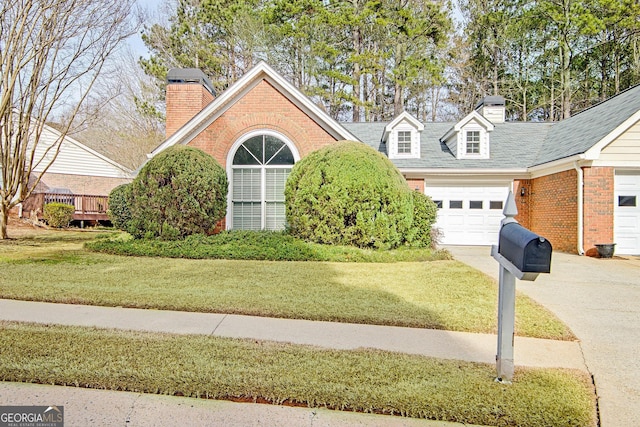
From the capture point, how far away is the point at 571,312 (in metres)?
5.06

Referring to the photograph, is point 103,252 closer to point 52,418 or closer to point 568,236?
point 52,418

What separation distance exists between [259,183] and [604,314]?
9582mm

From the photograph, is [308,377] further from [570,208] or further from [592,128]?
[592,128]

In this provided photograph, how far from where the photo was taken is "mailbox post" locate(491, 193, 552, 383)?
7.59ft

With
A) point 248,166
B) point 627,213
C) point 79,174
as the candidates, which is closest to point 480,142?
point 627,213

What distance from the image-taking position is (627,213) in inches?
419

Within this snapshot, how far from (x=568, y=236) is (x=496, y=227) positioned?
105 inches

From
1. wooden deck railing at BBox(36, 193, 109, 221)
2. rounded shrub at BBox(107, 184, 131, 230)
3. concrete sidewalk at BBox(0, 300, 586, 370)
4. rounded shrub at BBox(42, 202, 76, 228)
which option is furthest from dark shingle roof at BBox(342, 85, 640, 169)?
wooden deck railing at BBox(36, 193, 109, 221)

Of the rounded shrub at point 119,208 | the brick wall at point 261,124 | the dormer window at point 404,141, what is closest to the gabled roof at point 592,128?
the dormer window at point 404,141

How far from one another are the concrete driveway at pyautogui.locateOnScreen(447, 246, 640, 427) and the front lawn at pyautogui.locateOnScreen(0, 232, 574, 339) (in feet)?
1.34

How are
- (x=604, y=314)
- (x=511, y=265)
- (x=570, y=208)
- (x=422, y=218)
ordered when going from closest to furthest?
(x=511, y=265) < (x=604, y=314) < (x=422, y=218) < (x=570, y=208)

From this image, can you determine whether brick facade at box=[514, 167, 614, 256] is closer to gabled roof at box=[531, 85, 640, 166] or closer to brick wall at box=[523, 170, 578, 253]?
brick wall at box=[523, 170, 578, 253]

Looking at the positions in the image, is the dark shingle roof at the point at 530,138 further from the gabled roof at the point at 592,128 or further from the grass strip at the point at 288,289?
the grass strip at the point at 288,289

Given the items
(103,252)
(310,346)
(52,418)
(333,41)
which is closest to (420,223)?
(310,346)
